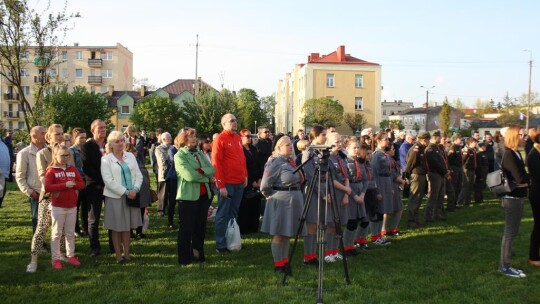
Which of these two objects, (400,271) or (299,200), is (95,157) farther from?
(400,271)

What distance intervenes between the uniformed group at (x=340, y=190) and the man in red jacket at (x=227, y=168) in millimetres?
1103

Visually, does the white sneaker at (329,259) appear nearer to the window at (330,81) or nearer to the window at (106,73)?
the window at (330,81)

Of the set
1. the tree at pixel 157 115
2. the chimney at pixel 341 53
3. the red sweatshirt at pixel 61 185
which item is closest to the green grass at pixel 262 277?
the red sweatshirt at pixel 61 185

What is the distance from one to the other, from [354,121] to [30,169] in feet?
149

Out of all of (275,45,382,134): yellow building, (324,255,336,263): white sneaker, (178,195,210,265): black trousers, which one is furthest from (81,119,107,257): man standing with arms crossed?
(275,45,382,134): yellow building

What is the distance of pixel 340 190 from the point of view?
23.3 feet

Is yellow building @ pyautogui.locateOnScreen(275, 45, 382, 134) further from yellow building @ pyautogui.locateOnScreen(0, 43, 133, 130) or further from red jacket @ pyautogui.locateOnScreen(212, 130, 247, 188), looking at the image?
red jacket @ pyautogui.locateOnScreen(212, 130, 247, 188)

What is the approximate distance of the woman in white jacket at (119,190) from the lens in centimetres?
678

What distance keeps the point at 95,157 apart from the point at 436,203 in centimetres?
730

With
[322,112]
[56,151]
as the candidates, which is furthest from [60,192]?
[322,112]

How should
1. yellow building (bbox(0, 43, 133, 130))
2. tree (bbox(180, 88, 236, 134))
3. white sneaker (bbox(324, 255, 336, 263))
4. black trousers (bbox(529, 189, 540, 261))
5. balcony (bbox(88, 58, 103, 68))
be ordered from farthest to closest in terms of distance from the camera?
yellow building (bbox(0, 43, 133, 130)) < balcony (bbox(88, 58, 103, 68)) < tree (bbox(180, 88, 236, 134)) < white sneaker (bbox(324, 255, 336, 263)) < black trousers (bbox(529, 189, 540, 261))

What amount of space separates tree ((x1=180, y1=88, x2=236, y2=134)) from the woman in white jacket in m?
26.0

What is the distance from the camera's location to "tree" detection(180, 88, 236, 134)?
33231mm

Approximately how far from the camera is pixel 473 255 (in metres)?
7.59
